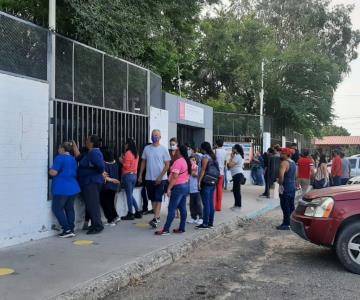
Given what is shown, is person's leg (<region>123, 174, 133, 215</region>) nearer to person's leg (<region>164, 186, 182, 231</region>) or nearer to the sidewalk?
the sidewalk

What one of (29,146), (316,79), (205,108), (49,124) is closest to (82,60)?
(49,124)

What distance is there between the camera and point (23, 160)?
751 cm

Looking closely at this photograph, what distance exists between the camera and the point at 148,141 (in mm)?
12016

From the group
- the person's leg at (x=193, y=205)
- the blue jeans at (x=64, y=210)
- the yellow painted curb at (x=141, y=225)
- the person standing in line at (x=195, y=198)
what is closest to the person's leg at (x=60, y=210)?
the blue jeans at (x=64, y=210)

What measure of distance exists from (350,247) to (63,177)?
4.39 meters

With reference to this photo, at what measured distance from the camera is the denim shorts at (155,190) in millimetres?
9320

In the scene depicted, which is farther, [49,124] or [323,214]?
[49,124]

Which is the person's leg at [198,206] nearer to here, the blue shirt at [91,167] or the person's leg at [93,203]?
the person's leg at [93,203]

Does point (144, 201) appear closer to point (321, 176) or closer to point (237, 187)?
point (237, 187)

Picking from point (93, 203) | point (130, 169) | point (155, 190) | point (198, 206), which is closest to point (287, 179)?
point (198, 206)

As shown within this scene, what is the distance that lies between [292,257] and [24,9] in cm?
1018

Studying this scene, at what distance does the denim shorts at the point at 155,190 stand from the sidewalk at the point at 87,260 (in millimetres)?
575

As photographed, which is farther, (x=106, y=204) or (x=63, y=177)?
(x=106, y=204)

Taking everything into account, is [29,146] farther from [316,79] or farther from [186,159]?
[316,79]
